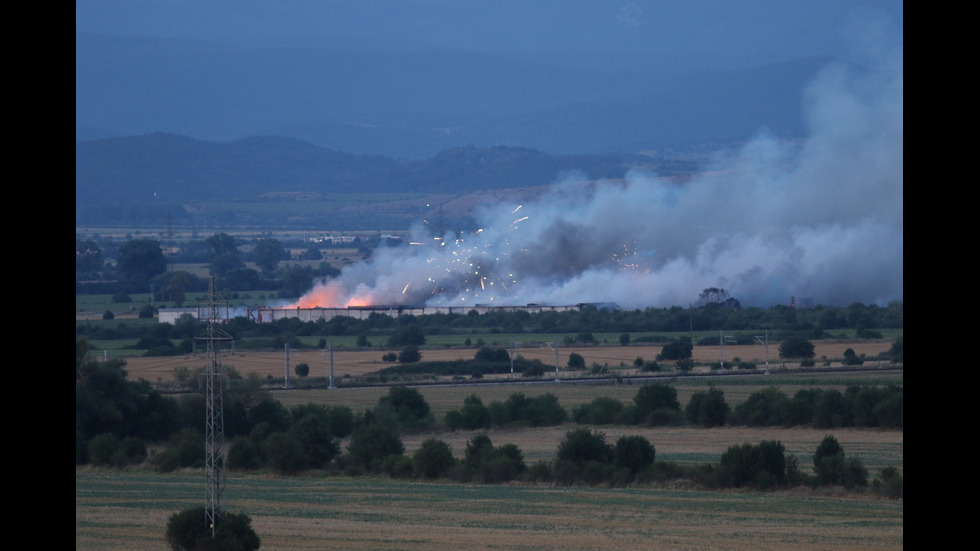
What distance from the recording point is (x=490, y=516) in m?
24.1

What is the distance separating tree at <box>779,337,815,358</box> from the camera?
66.7 m

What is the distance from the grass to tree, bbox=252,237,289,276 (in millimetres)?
130924

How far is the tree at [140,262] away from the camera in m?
149

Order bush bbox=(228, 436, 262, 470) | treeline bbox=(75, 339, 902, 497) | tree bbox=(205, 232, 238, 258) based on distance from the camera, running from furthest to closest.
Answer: tree bbox=(205, 232, 238, 258)
bush bbox=(228, 436, 262, 470)
treeline bbox=(75, 339, 902, 497)

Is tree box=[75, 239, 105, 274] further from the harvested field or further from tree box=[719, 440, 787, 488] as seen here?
tree box=[719, 440, 787, 488]

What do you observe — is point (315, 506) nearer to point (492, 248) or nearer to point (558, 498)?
point (558, 498)

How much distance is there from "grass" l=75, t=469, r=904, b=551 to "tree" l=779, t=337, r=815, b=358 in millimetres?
40393

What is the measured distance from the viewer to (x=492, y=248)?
101m

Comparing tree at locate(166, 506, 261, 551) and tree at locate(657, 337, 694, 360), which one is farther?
tree at locate(657, 337, 694, 360)

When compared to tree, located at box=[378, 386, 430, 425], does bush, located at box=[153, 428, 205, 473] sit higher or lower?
lower

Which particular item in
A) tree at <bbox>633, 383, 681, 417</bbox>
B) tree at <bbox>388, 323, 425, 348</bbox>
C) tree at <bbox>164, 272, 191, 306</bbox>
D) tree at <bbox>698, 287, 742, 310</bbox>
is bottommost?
tree at <bbox>633, 383, 681, 417</bbox>

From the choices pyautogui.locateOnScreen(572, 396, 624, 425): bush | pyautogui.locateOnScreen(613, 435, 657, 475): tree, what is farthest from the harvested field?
pyautogui.locateOnScreen(613, 435, 657, 475): tree

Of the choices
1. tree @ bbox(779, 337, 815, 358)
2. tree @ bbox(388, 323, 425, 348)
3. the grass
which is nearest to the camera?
the grass

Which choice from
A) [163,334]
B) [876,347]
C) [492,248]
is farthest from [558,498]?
[492,248]
